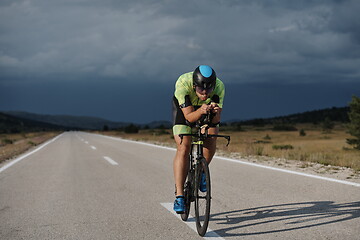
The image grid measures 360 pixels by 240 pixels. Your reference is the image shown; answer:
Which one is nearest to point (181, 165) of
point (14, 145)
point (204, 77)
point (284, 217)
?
point (204, 77)

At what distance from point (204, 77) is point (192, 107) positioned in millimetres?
410

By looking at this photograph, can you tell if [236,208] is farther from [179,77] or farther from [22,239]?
[22,239]

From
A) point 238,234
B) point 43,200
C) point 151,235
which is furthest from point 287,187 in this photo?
point 43,200

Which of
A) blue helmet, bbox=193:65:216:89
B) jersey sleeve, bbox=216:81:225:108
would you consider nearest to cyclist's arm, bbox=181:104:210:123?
blue helmet, bbox=193:65:216:89

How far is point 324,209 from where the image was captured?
5.21 m

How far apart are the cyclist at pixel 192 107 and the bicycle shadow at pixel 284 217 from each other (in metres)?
0.66

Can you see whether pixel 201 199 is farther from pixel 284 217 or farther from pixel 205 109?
pixel 284 217

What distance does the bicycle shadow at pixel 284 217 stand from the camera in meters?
4.39

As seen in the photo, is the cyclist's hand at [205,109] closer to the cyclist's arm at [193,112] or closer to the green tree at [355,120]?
the cyclist's arm at [193,112]

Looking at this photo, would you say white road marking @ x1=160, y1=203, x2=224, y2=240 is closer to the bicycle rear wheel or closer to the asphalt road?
the asphalt road

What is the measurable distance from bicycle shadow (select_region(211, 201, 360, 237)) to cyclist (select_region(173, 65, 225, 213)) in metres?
0.66

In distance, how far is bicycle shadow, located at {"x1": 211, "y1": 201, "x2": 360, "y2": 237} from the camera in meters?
4.39

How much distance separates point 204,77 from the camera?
3.98 metres

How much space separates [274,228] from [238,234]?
491 mm
